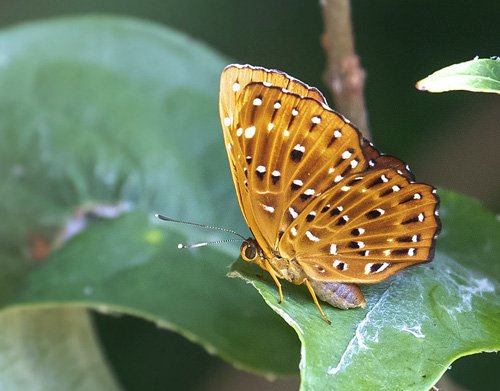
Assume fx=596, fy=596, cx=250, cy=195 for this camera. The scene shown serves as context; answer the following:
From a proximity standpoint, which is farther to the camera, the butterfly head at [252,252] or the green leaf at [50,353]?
the green leaf at [50,353]

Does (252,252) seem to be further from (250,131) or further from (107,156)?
(107,156)

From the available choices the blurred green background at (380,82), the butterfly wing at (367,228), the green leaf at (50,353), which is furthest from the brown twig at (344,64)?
the green leaf at (50,353)

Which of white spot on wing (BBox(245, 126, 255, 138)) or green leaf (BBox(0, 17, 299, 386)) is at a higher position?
white spot on wing (BBox(245, 126, 255, 138))

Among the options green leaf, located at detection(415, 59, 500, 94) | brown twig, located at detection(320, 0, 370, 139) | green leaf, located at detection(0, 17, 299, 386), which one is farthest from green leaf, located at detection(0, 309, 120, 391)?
green leaf, located at detection(415, 59, 500, 94)

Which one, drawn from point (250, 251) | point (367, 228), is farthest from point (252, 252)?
point (367, 228)

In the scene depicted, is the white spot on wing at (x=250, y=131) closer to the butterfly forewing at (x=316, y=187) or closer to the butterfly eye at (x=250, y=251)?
the butterfly forewing at (x=316, y=187)

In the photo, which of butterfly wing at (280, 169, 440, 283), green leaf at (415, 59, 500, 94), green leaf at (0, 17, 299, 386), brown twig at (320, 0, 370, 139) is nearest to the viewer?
green leaf at (415, 59, 500, 94)

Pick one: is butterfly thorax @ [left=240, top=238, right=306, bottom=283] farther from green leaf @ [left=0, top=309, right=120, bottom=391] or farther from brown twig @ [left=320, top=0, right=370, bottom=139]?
green leaf @ [left=0, top=309, right=120, bottom=391]

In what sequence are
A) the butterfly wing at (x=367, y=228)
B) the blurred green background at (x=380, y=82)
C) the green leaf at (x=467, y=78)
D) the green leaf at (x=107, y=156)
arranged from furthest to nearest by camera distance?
the blurred green background at (x=380, y=82)
the green leaf at (x=107, y=156)
the butterfly wing at (x=367, y=228)
the green leaf at (x=467, y=78)
